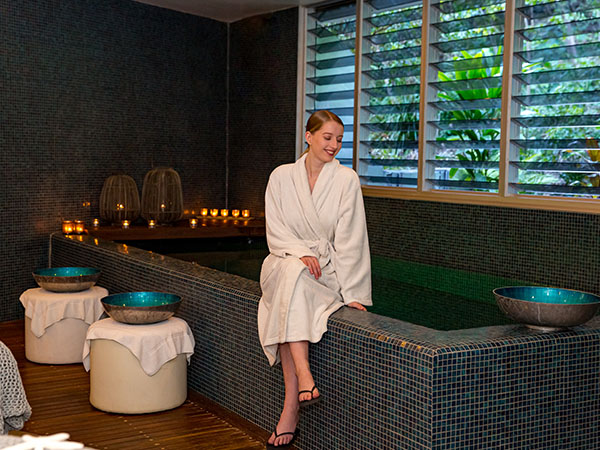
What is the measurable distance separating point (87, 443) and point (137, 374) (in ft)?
1.38

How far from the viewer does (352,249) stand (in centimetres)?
296

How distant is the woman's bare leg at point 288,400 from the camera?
281 centimetres

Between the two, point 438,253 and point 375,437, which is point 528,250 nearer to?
point 438,253

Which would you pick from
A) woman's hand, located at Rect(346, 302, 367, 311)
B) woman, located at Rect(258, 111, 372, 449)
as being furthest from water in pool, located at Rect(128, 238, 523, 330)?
woman, located at Rect(258, 111, 372, 449)

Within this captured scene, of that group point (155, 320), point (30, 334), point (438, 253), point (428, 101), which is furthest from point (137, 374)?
point (428, 101)

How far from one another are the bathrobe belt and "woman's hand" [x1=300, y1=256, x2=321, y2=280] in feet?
0.30

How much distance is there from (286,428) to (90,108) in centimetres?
338

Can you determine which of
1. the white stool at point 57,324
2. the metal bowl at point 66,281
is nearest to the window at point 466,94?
the metal bowl at point 66,281

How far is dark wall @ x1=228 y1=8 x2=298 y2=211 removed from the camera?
5.71m

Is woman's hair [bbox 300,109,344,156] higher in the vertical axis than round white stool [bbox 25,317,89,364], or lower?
higher

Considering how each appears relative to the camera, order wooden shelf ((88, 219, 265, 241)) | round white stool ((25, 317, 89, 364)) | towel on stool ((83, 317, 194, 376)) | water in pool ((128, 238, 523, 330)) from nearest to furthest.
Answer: towel on stool ((83, 317, 194, 376))
water in pool ((128, 238, 523, 330))
round white stool ((25, 317, 89, 364))
wooden shelf ((88, 219, 265, 241))

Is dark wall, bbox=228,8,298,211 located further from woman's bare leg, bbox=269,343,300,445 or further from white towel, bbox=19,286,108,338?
woman's bare leg, bbox=269,343,300,445

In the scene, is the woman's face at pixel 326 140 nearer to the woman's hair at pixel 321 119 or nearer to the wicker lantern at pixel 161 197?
the woman's hair at pixel 321 119

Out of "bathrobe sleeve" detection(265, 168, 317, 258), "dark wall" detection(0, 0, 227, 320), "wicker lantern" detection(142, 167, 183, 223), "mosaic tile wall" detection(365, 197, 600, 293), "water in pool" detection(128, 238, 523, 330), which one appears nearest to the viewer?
"bathrobe sleeve" detection(265, 168, 317, 258)
